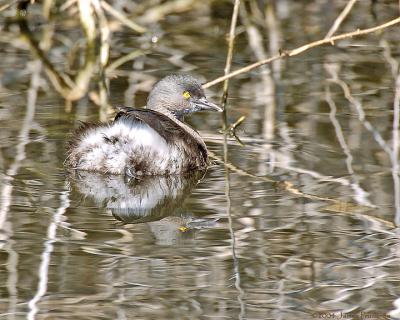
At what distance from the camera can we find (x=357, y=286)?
4.52 m

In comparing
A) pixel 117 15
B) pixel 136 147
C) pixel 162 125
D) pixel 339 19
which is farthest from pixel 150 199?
pixel 117 15

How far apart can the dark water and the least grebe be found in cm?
8

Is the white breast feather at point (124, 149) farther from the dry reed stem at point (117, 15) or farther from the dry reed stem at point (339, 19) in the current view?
the dry reed stem at point (117, 15)

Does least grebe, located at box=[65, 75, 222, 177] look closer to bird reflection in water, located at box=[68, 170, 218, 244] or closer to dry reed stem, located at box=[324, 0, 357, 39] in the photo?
bird reflection in water, located at box=[68, 170, 218, 244]

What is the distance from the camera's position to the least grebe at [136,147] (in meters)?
6.04

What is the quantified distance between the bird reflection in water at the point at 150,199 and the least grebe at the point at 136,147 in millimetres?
56

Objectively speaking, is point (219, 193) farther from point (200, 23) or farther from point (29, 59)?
point (200, 23)

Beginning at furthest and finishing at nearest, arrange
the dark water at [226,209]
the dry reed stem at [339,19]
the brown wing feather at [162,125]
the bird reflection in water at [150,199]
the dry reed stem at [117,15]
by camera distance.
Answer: the dry reed stem at [117,15] → the dry reed stem at [339,19] → the brown wing feather at [162,125] → the bird reflection in water at [150,199] → the dark water at [226,209]

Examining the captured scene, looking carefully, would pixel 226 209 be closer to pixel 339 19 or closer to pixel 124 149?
pixel 124 149

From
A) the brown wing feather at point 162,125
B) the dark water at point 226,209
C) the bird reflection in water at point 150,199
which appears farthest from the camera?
the brown wing feather at point 162,125

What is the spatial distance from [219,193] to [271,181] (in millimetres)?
347

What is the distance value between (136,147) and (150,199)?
1.20 feet

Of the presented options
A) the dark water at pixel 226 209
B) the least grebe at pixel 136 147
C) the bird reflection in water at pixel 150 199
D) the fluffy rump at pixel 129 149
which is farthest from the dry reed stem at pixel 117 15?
the bird reflection in water at pixel 150 199

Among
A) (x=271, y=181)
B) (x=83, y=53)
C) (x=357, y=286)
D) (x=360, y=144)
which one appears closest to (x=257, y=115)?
(x=360, y=144)
